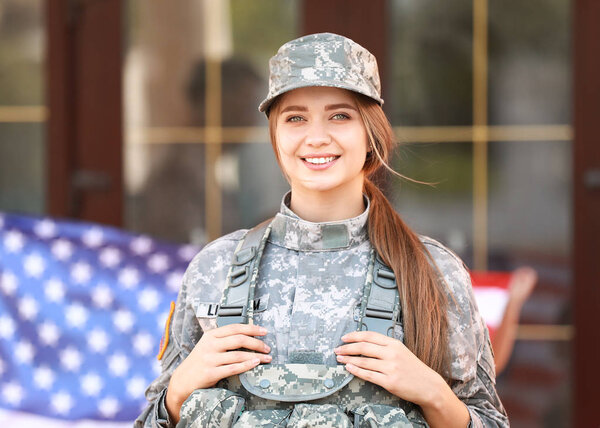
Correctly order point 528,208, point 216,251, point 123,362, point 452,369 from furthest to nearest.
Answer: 1. point 528,208
2. point 123,362
3. point 216,251
4. point 452,369

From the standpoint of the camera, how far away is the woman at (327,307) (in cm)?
165

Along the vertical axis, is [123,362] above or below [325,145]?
below

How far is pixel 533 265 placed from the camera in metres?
4.39

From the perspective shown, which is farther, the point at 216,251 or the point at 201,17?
the point at 201,17

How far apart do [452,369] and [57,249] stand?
2349mm

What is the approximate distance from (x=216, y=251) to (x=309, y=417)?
1.51 feet

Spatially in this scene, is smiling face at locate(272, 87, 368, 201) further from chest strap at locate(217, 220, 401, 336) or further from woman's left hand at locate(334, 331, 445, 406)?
woman's left hand at locate(334, 331, 445, 406)

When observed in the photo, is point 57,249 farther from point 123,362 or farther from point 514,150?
point 514,150

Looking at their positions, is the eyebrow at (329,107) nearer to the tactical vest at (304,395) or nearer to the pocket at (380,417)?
the tactical vest at (304,395)

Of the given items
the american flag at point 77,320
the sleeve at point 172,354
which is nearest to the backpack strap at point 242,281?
the sleeve at point 172,354

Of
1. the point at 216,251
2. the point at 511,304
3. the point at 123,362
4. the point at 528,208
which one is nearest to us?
the point at 216,251

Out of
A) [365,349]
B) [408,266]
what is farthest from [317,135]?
[365,349]

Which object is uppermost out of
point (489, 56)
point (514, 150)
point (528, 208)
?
point (489, 56)

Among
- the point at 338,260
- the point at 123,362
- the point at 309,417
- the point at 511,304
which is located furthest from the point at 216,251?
the point at 511,304
